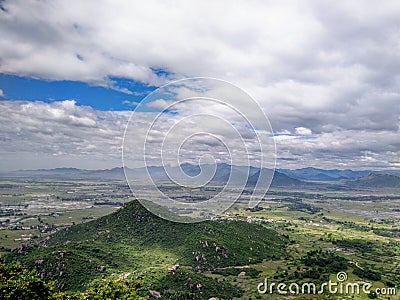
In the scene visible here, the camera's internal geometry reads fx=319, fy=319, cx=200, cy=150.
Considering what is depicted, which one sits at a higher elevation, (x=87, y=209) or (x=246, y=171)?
(x=246, y=171)

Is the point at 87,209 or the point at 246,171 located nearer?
the point at 246,171

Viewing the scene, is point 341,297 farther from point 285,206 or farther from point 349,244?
point 285,206

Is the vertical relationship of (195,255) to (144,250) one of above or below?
above

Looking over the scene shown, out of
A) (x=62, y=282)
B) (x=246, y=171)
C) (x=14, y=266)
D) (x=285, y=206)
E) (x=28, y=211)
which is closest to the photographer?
(x=246, y=171)

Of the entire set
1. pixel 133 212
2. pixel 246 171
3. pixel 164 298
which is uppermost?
pixel 246 171

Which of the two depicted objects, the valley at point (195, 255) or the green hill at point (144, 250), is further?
the green hill at point (144, 250)

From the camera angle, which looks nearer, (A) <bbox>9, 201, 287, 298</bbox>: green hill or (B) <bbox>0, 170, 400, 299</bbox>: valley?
(B) <bbox>0, 170, 400, 299</bbox>: valley

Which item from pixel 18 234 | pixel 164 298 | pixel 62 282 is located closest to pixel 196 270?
pixel 164 298

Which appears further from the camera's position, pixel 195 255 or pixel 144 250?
pixel 144 250
